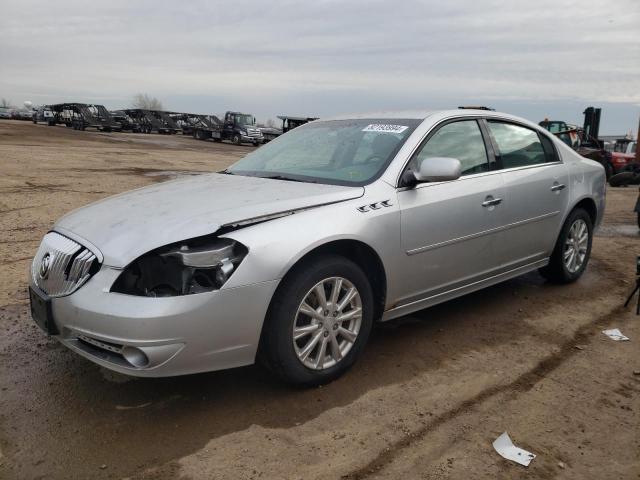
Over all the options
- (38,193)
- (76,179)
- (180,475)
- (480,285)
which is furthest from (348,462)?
(76,179)

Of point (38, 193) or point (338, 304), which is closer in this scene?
point (338, 304)

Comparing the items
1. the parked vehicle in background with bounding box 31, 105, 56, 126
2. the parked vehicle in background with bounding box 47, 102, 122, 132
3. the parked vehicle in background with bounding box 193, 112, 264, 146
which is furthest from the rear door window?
the parked vehicle in background with bounding box 31, 105, 56, 126

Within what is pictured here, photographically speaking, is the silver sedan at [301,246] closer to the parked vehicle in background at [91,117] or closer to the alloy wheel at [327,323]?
the alloy wheel at [327,323]

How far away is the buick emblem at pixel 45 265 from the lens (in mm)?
3029

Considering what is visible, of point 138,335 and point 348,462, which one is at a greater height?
point 138,335

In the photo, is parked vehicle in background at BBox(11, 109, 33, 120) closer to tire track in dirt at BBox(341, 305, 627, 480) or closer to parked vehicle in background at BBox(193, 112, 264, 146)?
parked vehicle in background at BBox(193, 112, 264, 146)

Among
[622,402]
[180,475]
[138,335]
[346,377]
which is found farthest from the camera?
[346,377]

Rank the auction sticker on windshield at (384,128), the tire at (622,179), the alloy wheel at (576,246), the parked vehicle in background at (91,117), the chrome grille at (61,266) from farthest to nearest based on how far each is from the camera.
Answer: the parked vehicle in background at (91,117), the tire at (622,179), the alloy wheel at (576,246), the auction sticker on windshield at (384,128), the chrome grille at (61,266)

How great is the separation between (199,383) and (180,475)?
863 mm

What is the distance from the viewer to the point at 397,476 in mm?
2441

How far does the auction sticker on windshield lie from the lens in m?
3.88

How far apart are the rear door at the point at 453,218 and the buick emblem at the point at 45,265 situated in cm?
201

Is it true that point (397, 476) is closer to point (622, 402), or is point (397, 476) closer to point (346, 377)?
point (346, 377)

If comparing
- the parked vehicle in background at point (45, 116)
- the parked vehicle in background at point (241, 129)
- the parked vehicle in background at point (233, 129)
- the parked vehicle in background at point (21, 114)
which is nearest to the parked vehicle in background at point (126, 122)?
the parked vehicle in background at point (45, 116)
